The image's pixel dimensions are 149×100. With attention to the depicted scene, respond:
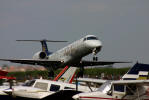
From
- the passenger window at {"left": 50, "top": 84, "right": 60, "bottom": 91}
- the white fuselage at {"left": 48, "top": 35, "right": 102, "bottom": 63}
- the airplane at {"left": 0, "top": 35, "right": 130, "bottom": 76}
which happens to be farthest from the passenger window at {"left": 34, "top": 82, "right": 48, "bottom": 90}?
A: the white fuselage at {"left": 48, "top": 35, "right": 102, "bottom": 63}

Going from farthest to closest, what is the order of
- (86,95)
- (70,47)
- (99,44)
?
1. (70,47)
2. (99,44)
3. (86,95)

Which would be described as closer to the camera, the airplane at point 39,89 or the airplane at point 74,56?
the airplane at point 39,89

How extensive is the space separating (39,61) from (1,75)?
25.3 meters

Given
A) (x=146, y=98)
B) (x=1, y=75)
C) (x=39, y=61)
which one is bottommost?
(x=146, y=98)

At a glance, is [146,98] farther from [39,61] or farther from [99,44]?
[39,61]

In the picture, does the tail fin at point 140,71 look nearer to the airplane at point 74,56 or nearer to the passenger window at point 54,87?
the passenger window at point 54,87

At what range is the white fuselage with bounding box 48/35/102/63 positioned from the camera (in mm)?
46844

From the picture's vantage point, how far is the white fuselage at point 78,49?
46.8 metres

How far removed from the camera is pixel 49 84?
22.4 meters

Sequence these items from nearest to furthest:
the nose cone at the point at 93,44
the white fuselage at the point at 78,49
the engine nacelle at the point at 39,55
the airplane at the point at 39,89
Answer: the airplane at the point at 39,89, the nose cone at the point at 93,44, the white fuselage at the point at 78,49, the engine nacelle at the point at 39,55

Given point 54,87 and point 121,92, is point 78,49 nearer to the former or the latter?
Answer: point 54,87

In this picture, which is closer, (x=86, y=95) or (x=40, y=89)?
(x=86, y=95)

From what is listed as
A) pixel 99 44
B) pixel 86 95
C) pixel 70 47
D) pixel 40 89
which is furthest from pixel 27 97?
pixel 70 47

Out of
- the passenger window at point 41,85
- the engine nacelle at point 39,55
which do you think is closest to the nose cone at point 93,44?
the engine nacelle at point 39,55
